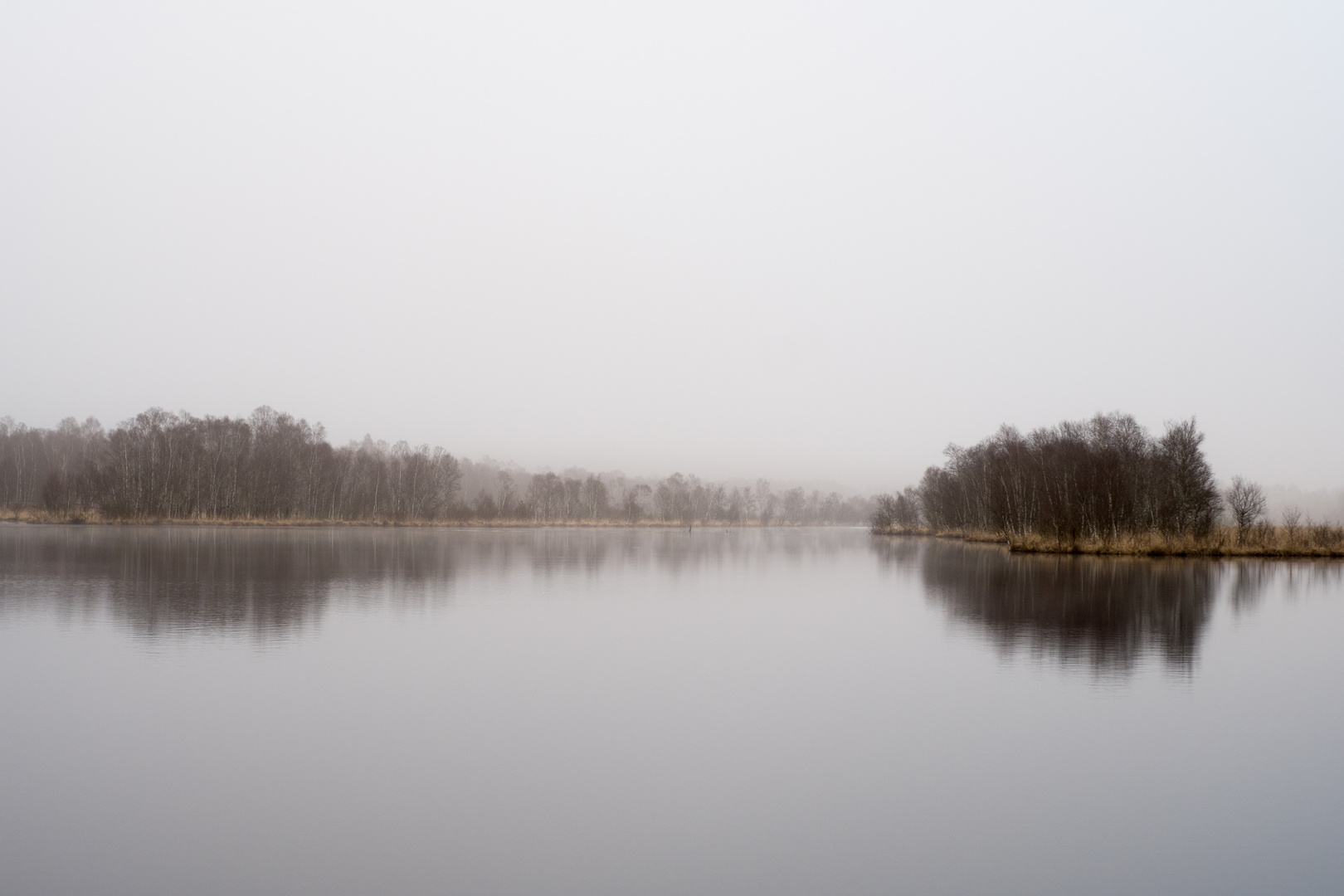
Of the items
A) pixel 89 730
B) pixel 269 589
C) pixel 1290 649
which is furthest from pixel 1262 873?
pixel 269 589

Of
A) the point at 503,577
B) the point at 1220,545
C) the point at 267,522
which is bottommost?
the point at 267,522

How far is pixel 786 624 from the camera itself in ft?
56.7

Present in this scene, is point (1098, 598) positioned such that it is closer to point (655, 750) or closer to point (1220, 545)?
point (655, 750)

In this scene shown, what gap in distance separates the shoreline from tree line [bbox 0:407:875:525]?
6093 centimetres

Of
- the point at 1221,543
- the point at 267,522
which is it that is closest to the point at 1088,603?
the point at 1221,543

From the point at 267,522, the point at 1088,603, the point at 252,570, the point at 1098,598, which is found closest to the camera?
the point at 1088,603

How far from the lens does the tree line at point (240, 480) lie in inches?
2867

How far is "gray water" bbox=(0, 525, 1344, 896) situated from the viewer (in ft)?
18.6

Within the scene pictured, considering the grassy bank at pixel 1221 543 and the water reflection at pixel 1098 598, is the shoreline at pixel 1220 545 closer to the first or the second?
the grassy bank at pixel 1221 543

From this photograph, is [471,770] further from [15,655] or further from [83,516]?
[83,516]

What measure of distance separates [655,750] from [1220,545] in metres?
41.9

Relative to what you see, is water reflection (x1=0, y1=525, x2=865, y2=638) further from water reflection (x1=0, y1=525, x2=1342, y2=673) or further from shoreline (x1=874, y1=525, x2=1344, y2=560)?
shoreline (x1=874, y1=525, x2=1344, y2=560)

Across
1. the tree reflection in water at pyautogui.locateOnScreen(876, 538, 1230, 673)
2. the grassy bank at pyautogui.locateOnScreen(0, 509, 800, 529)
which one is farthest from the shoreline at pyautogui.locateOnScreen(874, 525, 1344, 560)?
the grassy bank at pyautogui.locateOnScreen(0, 509, 800, 529)

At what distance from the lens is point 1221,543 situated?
138 feet
